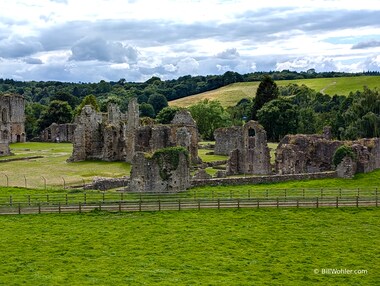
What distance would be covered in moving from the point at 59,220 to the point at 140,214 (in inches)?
206

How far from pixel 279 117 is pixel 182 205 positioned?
179 ft

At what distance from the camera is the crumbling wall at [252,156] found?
56281 millimetres

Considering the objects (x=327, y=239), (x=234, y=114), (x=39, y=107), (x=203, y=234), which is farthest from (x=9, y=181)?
(x=39, y=107)

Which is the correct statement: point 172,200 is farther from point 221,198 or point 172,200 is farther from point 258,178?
point 258,178

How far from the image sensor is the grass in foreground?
24172mm

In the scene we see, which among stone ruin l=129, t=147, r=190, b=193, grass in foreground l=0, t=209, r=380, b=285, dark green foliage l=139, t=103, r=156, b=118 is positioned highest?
dark green foliage l=139, t=103, r=156, b=118

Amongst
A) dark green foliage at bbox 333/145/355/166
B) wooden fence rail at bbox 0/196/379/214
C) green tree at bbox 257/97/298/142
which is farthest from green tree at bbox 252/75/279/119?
wooden fence rail at bbox 0/196/379/214

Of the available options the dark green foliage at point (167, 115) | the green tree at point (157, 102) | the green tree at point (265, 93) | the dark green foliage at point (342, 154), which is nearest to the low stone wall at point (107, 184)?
the dark green foliage at point (342, 154)

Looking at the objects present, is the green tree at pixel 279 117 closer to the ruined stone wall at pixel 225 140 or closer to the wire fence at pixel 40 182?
the ruined stone wall at pixel 225 140

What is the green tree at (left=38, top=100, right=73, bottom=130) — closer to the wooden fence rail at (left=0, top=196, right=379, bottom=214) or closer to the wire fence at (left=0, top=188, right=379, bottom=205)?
the wire fence at (left=0, top=188, right=379, bottom=205)

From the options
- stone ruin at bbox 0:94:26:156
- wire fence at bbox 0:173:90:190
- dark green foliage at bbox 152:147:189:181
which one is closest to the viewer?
dark green foliage at bbox 152:147:189:181

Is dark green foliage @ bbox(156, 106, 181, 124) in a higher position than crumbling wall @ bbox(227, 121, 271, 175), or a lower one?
higher

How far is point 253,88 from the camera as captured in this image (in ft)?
545

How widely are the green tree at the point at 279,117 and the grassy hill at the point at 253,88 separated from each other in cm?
5700
